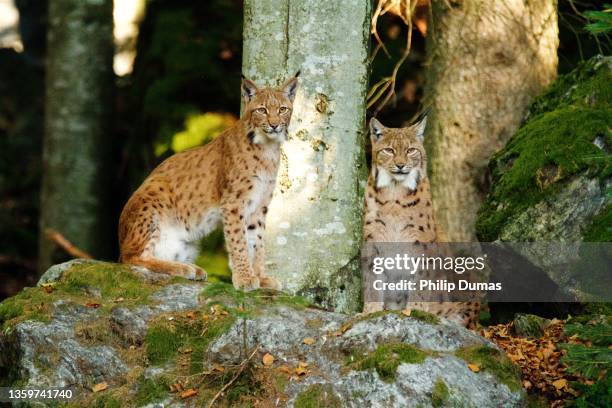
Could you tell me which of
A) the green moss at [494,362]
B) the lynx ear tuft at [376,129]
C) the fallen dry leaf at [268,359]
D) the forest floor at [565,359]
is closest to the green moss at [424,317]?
the green moss at [494,362]

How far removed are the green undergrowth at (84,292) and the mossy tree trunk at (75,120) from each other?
15.8 ft

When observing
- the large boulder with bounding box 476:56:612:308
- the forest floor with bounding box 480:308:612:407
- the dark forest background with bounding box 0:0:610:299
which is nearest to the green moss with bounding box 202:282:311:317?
the forest floor with bounding box 480:308:612:407

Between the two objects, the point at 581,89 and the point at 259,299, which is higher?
the point at 581,89

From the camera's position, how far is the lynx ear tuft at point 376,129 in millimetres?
8547

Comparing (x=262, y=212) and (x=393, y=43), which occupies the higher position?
(x=393, y=43)

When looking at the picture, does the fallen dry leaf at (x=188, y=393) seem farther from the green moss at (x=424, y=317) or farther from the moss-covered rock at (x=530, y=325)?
the moss-covered rock at (x=530, y=325)

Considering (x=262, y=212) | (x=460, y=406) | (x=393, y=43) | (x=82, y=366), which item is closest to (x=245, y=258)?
(x=262, y=212)

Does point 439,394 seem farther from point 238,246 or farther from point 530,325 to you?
point 238,246

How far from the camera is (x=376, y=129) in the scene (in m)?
8.57

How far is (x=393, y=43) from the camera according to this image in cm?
1317

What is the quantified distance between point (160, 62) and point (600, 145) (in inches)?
242

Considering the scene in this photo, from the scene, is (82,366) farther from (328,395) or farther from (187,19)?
(187,19)

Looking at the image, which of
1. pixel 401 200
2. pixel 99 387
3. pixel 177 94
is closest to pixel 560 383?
pixel 401 200

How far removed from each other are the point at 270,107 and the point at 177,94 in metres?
4.59
